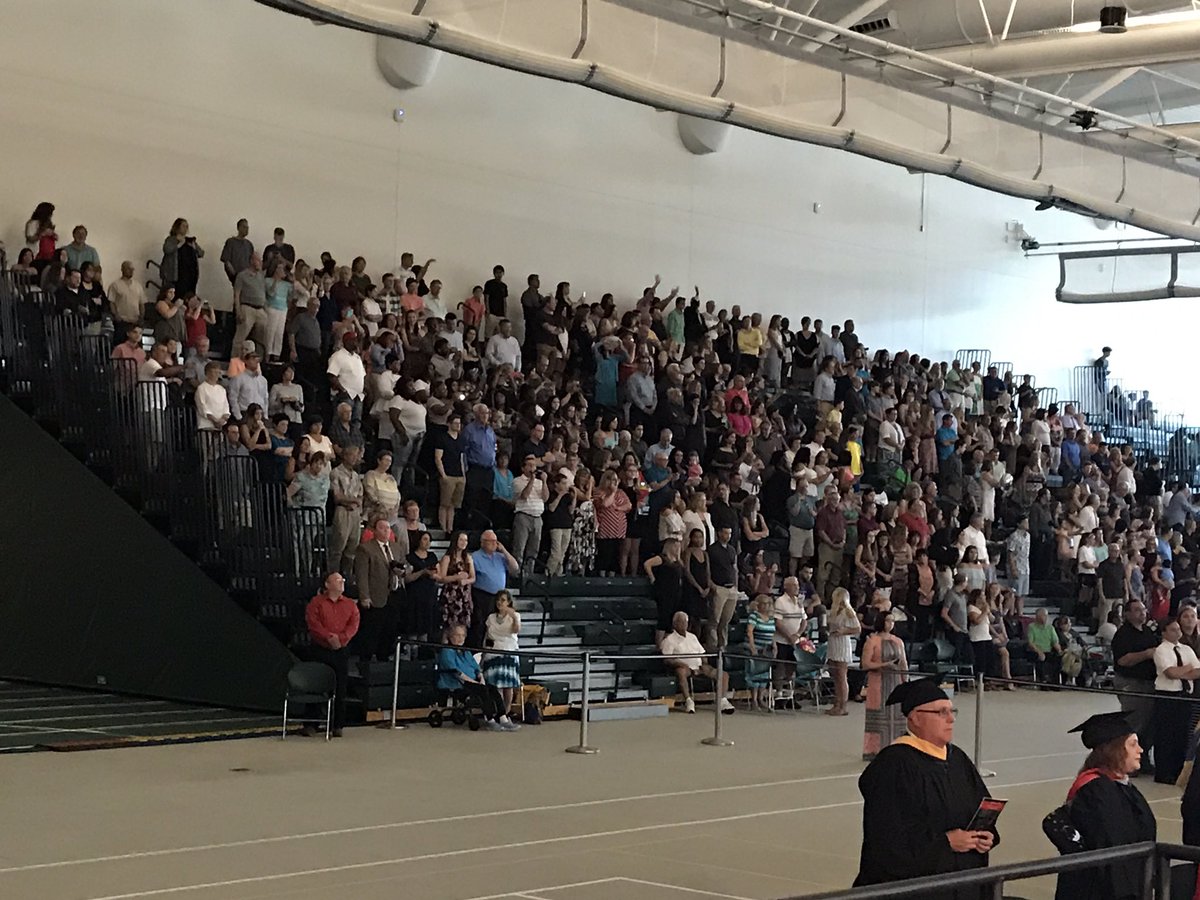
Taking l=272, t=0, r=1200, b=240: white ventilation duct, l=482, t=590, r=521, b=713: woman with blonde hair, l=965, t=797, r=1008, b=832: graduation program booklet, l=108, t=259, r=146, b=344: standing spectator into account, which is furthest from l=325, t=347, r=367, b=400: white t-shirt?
l=965, t=797, r=1008, b=832: graduation program booklet

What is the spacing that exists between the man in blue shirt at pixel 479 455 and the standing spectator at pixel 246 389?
2644 millimetres

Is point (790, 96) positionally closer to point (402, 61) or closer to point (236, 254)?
point (236, 254)

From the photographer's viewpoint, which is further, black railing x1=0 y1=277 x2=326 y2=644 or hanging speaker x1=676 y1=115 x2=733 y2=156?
hanging speaker x1=676 y1=115 x2=733 y2=156

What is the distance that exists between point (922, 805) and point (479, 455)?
14.3m

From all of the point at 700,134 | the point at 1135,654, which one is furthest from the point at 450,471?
the point at 700,134

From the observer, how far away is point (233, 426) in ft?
56.6

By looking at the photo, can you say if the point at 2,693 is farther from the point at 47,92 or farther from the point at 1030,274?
the point at 1030,274

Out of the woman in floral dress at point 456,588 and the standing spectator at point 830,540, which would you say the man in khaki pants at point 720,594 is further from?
the woman in floral dress at point 456,588

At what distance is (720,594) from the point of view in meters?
20.2

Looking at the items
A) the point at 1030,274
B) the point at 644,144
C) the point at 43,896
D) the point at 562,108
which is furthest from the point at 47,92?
the point at 1030,274

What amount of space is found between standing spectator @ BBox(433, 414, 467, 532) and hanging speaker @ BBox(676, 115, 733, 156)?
458 inches

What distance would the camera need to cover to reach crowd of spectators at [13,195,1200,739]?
18266 millimetres

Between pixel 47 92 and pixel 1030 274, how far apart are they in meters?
23.8

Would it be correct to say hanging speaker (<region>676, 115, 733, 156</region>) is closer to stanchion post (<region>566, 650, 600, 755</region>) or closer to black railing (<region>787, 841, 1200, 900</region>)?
stanchion post (<region>566, 650, 600, 755</region>)
